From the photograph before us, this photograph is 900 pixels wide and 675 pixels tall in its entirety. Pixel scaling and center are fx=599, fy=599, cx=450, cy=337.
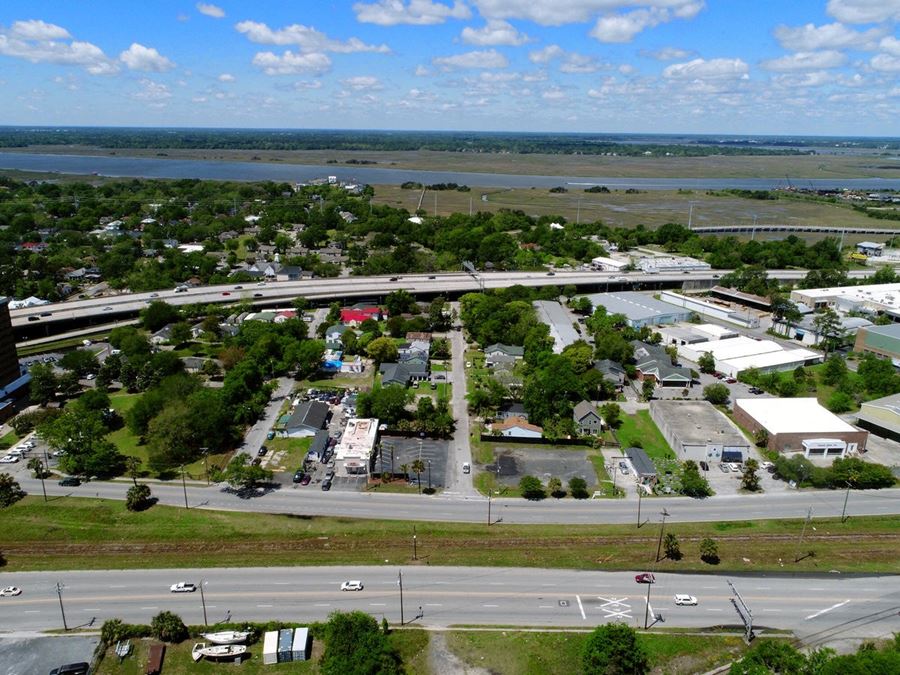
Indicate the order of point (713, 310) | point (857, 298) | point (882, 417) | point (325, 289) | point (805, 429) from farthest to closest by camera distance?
1. point (325, 289)
2. point (857, 298)
3. point (713, 310)
4. point (882, 417)
5. point (805, 429)

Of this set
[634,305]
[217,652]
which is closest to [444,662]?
[217,652]

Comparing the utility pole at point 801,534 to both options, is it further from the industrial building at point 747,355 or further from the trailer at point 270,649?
the trailer at point 270,649

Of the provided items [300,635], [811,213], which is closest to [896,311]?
[300,635]

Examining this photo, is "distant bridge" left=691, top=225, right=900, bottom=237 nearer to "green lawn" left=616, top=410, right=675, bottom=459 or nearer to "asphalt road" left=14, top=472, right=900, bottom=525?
"green lawn" left=616, top=410, right=675, bottom=459

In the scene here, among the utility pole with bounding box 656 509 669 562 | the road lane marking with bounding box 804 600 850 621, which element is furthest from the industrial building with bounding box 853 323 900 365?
the road lane marking with bounding box 804 600 850 621

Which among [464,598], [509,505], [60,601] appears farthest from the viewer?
[509,505]

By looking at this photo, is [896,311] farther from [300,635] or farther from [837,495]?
[300,635]

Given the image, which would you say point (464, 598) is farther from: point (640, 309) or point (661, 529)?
point (640, 309)
